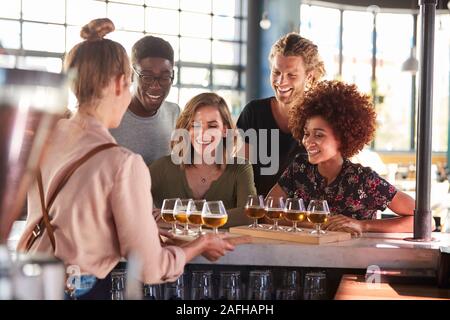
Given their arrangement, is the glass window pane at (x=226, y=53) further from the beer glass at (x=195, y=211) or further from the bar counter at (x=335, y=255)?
the bar counter at (x=335, y=255)

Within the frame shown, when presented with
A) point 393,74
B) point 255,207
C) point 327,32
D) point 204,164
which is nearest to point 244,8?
point 327,32

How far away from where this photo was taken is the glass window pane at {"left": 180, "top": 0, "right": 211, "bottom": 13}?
460 inches

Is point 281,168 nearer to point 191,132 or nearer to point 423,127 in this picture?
point 191,132

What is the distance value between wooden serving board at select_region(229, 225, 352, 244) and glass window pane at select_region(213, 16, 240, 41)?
31.8 feet

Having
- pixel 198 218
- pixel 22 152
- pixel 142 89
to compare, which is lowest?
pixel 198 218

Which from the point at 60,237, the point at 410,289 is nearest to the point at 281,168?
the point at 410,289

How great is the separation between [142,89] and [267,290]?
4.45ft

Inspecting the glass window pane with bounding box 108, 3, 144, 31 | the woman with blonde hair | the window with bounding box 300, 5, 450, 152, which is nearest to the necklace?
the woman with blonde hair

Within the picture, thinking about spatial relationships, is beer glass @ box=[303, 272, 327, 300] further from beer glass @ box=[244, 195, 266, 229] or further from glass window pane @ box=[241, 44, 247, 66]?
glass window pane @ box=[241, 44, 247, 66]

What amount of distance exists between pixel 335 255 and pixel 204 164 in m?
→ 0.98

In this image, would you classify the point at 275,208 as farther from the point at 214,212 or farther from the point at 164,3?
the point at 164,3

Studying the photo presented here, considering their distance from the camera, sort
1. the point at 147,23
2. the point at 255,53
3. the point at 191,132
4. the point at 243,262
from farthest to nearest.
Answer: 1. the point at 255,53
2. the point at 147,23
3. the point at 191,132
4. the point at 243,262

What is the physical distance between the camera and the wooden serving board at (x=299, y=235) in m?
2.47

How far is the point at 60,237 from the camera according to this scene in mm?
1828
